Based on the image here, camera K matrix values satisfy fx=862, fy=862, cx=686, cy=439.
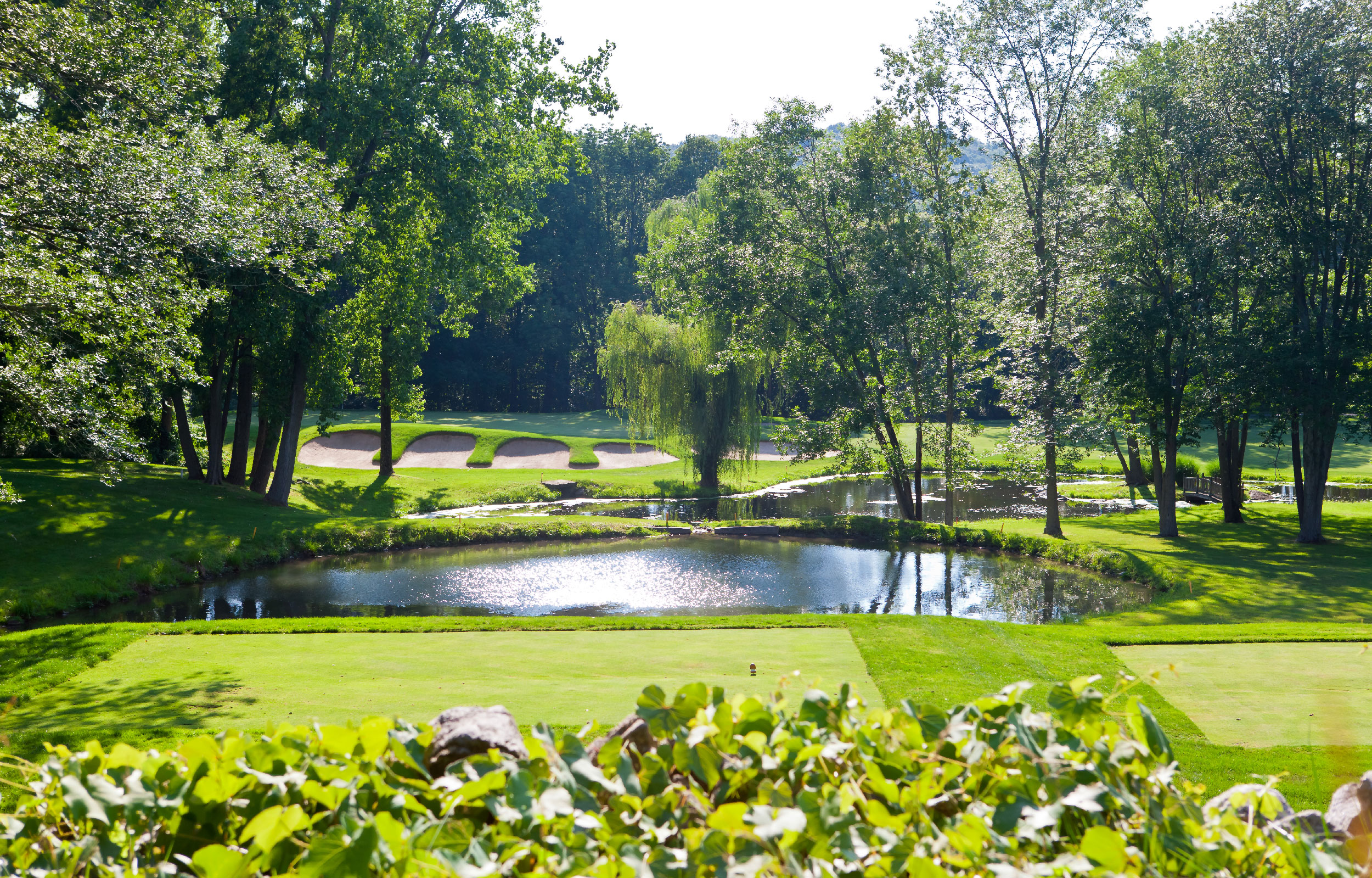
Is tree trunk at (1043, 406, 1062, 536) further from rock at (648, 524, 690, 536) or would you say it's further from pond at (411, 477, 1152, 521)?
rock at (648, 524, 690, 536)

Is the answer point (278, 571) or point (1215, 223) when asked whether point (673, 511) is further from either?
point (1215, 223)

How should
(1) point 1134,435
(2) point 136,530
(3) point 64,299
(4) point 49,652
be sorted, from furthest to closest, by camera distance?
1. (1) point 1134,435
2. (2) point 136,530
3. (3) point 64,299
4. (4) point 49,652

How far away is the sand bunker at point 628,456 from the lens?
35.8 meters

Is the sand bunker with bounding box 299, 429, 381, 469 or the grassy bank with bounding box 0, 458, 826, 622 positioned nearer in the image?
the grassy bank with bounding box 0, 458, 826, 622

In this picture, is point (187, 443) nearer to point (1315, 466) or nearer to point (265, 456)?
point (265, 456)

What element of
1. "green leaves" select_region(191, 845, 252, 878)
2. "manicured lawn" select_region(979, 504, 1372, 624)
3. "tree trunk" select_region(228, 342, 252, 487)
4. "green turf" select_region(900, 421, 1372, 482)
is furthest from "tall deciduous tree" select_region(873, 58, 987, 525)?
"green leaves" select_region(191, 845, 252, 878)

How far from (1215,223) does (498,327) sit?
167 ft

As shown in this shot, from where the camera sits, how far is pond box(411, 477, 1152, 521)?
25.7 metres

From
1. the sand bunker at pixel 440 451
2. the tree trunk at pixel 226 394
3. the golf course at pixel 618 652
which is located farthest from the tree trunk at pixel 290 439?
the sand bunker at pixel 440 451

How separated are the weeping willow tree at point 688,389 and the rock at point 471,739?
26.1 m

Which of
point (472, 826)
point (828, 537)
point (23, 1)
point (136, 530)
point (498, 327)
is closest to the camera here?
point (472, 826)

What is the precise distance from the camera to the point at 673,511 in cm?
2595

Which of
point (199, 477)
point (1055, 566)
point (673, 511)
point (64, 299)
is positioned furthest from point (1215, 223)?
point (199, 477)

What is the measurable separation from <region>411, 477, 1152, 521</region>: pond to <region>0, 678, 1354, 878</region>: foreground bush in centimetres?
2219
